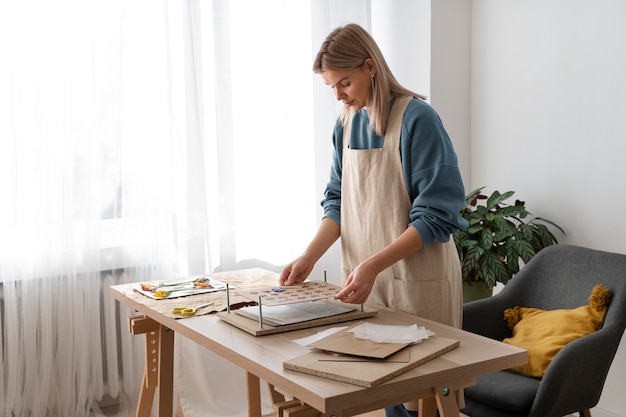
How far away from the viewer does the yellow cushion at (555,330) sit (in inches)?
96.1

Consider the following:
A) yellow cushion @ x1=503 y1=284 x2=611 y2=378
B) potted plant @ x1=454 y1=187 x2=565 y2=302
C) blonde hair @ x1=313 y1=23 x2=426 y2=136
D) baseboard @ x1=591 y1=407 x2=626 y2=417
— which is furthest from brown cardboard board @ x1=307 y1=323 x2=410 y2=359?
baseboard @ x1=591 y1=407 x2=626 y2=417

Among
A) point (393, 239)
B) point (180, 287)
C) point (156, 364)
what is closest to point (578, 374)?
point (393, 239)

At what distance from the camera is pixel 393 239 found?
6.37 feet

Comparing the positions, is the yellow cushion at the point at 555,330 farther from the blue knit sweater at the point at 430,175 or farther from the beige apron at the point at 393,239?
the blue knit sweater at the point at 430,175

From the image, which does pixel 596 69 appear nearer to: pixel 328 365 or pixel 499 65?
pixel 499 65

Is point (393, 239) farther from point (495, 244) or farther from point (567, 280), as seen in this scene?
point (495, 244)

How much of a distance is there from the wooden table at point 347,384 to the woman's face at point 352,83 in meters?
0.58

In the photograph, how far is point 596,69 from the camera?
3.02 m

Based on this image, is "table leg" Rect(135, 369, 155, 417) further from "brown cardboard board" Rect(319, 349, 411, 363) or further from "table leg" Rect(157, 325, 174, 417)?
"brown cardboard board" Rect(319, 349, 411, 363)

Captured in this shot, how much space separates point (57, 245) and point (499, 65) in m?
2.25

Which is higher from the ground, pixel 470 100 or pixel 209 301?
pixel 470 100

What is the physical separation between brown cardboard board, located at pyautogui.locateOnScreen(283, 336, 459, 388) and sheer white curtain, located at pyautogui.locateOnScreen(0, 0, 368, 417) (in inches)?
74.2

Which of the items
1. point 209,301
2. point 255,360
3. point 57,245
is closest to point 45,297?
point 57,245

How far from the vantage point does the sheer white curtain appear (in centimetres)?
294
